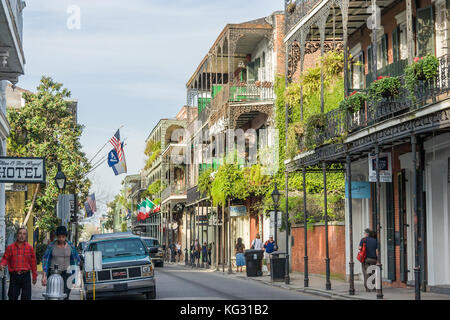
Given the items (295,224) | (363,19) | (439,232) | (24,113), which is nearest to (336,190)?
(295,224)

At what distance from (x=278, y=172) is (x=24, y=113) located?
52.1 ft

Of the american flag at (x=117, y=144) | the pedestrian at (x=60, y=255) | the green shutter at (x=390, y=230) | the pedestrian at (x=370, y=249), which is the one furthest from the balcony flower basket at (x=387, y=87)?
the american flag at (x=117, y=144)

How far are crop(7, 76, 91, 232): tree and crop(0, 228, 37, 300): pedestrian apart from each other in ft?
92.0

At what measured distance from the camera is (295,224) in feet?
113

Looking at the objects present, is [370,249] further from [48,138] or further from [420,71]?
[48,138]

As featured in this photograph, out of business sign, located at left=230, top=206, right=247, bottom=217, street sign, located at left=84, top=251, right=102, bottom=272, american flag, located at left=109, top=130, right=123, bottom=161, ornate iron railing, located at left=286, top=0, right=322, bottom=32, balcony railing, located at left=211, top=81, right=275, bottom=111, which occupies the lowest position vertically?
street sign, located at left=84, top=251, right=102, bottom=272

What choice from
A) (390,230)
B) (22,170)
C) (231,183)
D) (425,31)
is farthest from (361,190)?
(231,183)

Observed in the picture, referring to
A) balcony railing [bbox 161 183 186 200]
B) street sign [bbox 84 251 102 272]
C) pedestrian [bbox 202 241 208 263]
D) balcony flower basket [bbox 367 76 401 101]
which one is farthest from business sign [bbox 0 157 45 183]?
balcony railing [bbox 161 183 186 200]

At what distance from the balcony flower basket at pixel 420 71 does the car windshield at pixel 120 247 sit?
8.16 metres

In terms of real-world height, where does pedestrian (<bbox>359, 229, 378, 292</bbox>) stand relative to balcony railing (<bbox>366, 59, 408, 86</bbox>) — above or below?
below

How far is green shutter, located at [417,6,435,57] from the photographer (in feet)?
67.5

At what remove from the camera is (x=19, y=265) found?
568 inches

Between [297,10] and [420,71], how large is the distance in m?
11.1

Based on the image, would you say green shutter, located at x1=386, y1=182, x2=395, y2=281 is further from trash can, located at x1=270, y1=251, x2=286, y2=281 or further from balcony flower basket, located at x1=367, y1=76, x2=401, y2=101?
balcony flower basket, located at x1=367, y1=76, x2=401, y2=101
